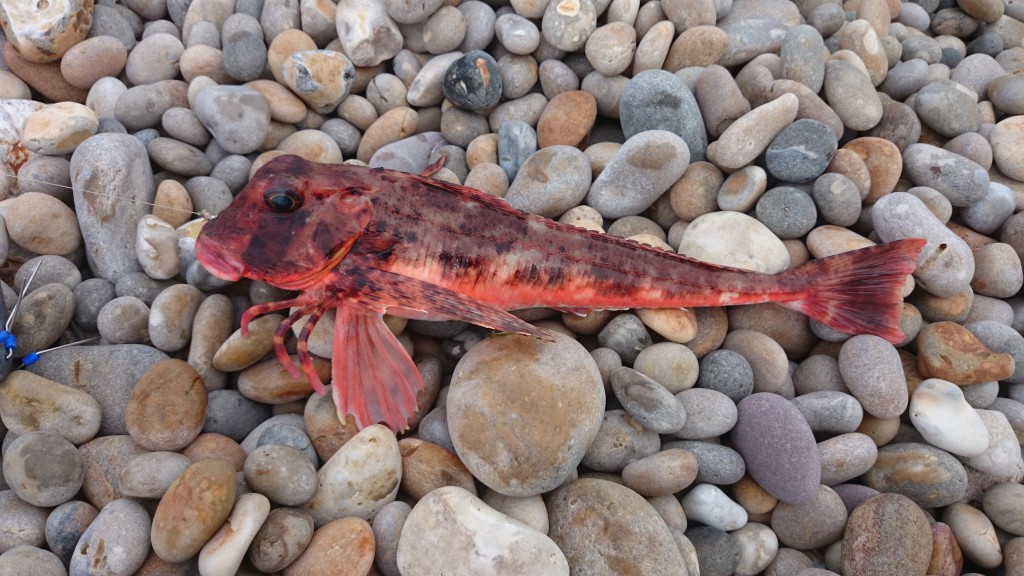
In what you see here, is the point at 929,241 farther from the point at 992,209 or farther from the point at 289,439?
the point at 289,439

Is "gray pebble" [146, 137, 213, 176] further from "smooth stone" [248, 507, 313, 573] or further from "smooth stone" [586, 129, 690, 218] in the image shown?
"smooth stone" [586, 129, 690, 218]

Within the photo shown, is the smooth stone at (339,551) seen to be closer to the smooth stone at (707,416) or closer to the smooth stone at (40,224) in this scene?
the smooth stone at (707,416)

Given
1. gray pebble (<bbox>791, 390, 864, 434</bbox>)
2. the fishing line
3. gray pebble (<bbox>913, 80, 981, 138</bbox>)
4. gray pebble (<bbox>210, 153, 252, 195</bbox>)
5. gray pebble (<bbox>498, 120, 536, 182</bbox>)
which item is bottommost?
gray pebble (<bbox>791, 390, 864, 434</bbox>)

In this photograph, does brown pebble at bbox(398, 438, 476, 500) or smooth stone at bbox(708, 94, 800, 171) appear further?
smooth stone at bbox(708, 94, 800, 171)

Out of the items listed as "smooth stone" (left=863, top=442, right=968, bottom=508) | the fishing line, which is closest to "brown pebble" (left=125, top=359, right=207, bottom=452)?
the fishing line

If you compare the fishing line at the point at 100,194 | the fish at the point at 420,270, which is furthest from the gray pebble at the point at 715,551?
the fishing line at the point at 100,194

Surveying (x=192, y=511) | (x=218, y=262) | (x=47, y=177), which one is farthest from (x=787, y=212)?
(x=47, y=177)
